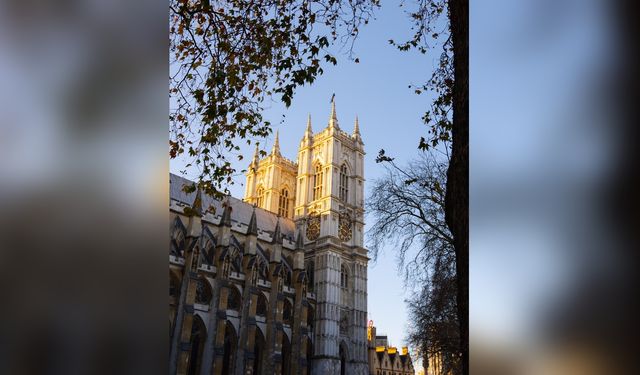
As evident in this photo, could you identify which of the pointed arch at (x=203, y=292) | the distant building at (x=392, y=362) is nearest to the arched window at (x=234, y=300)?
the pointed arch at (x=203, y=292)

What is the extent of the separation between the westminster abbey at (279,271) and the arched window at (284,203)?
111 millimetres

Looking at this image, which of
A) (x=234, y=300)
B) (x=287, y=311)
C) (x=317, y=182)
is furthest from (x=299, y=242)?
(x=234, y=300)

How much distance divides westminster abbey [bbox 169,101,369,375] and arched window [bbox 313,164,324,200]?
12 cm

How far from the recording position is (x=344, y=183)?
161 ft

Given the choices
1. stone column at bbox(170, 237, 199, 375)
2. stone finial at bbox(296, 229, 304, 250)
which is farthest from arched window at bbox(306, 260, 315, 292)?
stone column at bbox(170, 237, 199, 375)

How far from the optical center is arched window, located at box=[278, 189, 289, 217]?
5350cm

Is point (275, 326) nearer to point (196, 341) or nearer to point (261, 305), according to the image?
point (261, 305)

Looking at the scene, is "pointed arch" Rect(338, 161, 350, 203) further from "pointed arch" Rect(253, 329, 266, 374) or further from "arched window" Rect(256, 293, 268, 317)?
"pointed arch" Rect(253, 329, 266, 374)
